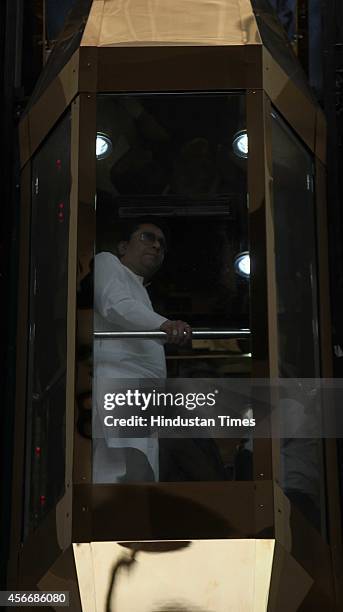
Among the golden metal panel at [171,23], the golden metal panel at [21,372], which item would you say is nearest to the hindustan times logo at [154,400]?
the golden metal panel at [21,372]

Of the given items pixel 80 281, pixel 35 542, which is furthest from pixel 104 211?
pixel 35 542

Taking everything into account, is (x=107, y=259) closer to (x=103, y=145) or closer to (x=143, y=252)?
(x=143, y=252)

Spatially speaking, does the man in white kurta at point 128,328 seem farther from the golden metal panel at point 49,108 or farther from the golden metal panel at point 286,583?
the golden metal panel at point 49,108

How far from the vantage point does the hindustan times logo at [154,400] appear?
4262 mm

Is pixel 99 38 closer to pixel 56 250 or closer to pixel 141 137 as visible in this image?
pixel 141 137

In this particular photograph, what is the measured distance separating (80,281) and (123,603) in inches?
49.1

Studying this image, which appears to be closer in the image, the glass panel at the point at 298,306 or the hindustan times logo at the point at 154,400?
the hindustan times logo at the point at 154,400

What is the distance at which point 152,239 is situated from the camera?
14.8 ft

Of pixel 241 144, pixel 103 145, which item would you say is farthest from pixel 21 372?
pixel 241 144

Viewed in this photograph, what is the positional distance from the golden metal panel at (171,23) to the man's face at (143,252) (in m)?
0.84

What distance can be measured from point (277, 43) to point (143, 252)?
1.21 m

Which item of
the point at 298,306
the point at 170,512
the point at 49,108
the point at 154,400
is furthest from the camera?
the point at 49,108

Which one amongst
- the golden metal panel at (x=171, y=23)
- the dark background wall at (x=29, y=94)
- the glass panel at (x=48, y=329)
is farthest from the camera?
the dark background wall at (x=29, y=94)

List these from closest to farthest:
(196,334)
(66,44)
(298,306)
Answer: (196,334) < (298,306) < (66,44)
